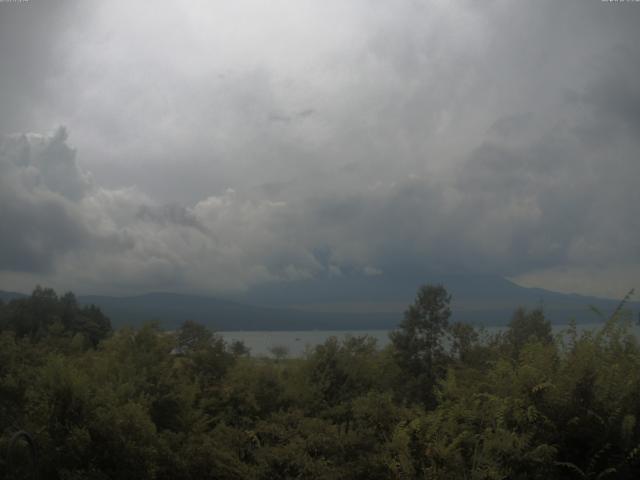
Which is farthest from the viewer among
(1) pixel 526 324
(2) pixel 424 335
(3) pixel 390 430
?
(1) pixel 526 324

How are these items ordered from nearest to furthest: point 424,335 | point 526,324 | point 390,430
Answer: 1. point 390,430
2. point 424,335
3. point 526,324

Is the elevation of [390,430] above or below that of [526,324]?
below

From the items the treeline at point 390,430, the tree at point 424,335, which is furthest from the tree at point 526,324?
the treeline at point 390,430

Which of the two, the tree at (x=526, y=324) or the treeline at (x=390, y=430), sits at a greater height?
the tree at (x=526, y=324)

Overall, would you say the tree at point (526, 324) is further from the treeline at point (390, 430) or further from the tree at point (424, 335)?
the treeline at point (390, 430)

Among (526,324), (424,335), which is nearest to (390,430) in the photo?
(424,335)

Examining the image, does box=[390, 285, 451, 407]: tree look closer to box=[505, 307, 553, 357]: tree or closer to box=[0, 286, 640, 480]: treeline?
box=[505, 307, 553, 357]: tree

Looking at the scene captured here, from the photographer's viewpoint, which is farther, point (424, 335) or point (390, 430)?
point (424, 335)

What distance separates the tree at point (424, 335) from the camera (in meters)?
21.9

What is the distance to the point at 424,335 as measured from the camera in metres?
22.6

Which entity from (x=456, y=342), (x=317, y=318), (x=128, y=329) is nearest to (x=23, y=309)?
(x=128, y=329)

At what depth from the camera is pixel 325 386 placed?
593 inches

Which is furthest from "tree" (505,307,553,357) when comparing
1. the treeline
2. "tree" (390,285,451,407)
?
the treeline

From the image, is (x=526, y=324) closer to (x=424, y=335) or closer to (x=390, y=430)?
(x=424, y=335)
